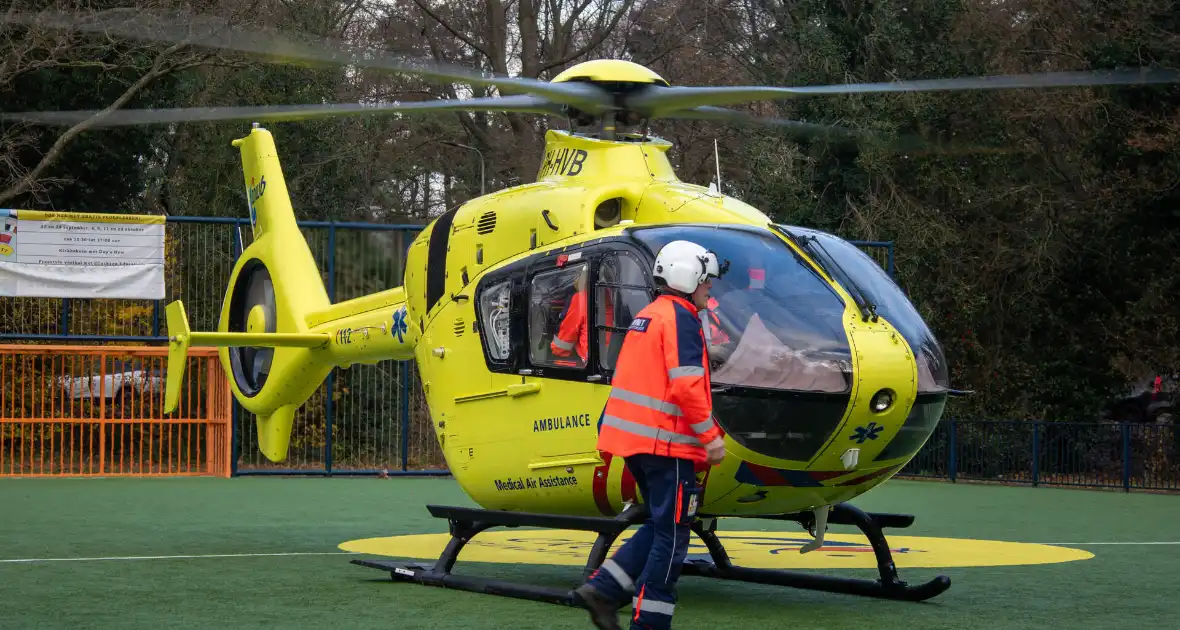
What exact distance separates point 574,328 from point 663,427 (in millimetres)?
1810

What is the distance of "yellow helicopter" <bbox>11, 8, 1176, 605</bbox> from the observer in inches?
307

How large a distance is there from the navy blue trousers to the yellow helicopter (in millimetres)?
482

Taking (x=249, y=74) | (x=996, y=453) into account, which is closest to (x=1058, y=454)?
(x=996, y=453)

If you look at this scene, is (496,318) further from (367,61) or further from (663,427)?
(663,427)

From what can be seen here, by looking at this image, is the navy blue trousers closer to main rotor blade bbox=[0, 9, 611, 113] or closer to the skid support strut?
the skid support strut

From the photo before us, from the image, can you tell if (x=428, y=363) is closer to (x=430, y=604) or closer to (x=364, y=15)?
(x=430, y=604)

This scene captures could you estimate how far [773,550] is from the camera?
11.6 metres

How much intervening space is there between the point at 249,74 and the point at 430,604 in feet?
74.7

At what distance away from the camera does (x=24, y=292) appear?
1956 centimetres

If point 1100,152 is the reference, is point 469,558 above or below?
below

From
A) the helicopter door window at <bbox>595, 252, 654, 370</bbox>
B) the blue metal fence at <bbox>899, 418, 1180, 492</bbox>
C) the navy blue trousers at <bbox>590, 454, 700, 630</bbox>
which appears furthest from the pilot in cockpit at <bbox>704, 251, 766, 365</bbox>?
the blue metal fence at <bbox>899, 418, 1180, 492</bbox>

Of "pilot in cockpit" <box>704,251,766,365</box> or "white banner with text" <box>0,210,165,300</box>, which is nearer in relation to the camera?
"pilot in cockpit" <box>704,251,766,365</box>

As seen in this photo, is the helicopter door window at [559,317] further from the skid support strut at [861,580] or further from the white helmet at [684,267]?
the white helmet at [684,267]

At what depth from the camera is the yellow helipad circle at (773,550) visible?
10648 millimetres
